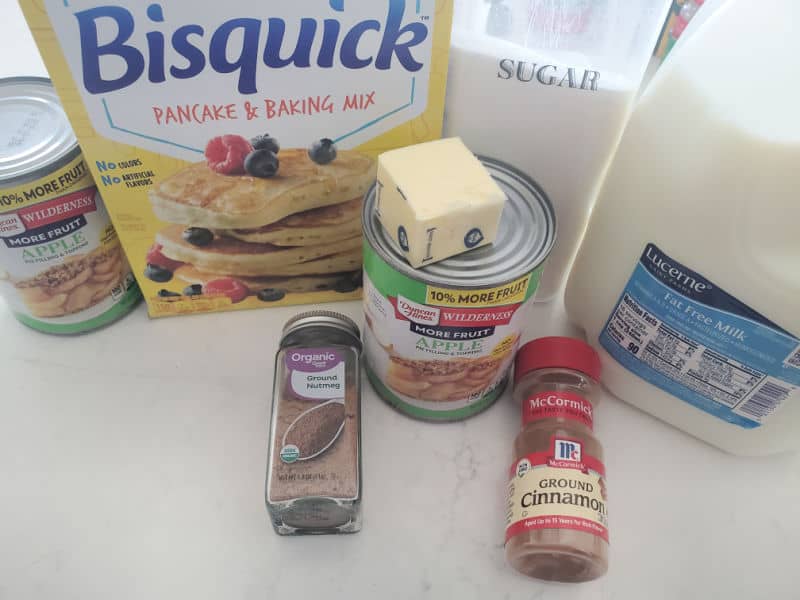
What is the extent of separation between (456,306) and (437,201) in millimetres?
92

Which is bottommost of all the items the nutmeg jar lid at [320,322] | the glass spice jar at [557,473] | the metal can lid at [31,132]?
the glass spice jar at [557,473]

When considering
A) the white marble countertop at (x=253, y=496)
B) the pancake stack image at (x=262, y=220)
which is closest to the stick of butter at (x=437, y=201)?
the pancake stack image at (x=262, y=220)

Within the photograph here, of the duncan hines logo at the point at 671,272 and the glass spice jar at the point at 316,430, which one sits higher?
the duncan hines logo at the point at 671,272

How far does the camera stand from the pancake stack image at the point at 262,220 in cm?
65

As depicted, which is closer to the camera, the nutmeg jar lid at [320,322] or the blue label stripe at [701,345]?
the blue label stripe at [701,345]

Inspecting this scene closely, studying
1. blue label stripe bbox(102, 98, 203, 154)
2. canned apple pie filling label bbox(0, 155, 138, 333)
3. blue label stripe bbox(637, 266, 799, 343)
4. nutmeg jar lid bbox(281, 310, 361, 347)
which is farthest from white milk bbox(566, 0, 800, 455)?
canned apple pie filling label bbox(0, 155, 138, 333)

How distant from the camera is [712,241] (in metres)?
0.56

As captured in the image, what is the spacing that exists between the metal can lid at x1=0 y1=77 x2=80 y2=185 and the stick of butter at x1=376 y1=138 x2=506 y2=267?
0.32 meters

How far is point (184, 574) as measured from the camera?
24.4 inches

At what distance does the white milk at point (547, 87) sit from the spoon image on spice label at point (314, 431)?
0.29 meters

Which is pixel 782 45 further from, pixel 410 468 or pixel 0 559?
pixel 0 559

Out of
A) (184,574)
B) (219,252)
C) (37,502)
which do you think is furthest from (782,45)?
(37,502)

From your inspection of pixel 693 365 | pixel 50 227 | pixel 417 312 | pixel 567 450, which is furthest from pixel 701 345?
pixel 50 227

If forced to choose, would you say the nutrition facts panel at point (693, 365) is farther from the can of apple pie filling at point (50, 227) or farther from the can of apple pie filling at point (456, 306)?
the can of apple pie filling at point (50, 227)
